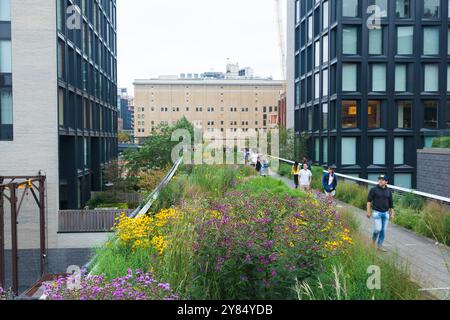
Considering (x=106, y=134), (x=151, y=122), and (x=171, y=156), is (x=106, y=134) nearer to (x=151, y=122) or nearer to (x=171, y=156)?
(x=171, y=156)

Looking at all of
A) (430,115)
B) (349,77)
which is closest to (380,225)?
(349,77)

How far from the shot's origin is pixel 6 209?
84.6 ft

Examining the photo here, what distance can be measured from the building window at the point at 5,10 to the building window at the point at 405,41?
1050 inches

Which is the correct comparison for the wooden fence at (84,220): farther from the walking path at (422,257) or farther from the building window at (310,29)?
the building window at (310,29)

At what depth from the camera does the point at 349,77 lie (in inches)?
1396

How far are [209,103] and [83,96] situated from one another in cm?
8182

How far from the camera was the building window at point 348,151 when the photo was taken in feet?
117

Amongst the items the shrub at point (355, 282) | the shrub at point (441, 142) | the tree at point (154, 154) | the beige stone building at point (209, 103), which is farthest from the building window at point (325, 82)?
the beige stone building at point (209, 103)

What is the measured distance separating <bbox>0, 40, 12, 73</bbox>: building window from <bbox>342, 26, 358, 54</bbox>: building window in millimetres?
22727

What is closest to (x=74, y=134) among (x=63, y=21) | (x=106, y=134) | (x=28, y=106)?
(x=28, y=106)

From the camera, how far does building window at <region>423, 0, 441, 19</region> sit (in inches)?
A: 1401

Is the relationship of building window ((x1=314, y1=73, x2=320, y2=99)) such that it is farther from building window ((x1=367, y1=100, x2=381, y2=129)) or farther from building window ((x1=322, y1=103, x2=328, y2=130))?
building window ((x1=367, y1=100, x2=381, y2=129))

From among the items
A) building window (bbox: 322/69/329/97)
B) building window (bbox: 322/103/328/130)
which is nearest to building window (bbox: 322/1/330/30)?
building window (bbox: 322/69/329/97)

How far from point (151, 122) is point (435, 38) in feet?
258
